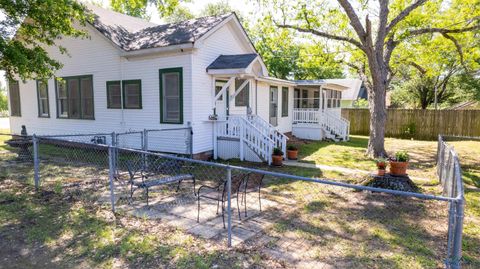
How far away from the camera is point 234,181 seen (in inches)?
205

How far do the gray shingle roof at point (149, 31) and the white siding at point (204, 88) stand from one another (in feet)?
1.51

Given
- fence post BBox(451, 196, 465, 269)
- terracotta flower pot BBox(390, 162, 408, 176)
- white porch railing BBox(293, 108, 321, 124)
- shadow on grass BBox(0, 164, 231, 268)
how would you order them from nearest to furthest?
fence post BBox(451, 196, 465, 269), shadow on grass BBox(0, 164, 231, 268), terracotta flower pot BBox(390, 162, 408, 176), white porch railing BBox(293, 108, 321, 124)

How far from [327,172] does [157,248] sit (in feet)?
20.1

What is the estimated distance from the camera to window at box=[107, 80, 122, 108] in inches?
452

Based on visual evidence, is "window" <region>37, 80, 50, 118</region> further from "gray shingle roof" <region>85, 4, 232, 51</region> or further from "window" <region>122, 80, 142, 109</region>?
"window" <region>122, 80, 142, 109</region>

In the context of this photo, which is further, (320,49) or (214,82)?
(320,49)

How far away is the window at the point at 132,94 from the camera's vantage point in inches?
431

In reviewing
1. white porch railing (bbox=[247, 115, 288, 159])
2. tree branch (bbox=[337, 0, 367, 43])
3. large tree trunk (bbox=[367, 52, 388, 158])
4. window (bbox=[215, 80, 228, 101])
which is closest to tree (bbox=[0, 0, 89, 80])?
window (bbox=[215, 80, 228, 101])

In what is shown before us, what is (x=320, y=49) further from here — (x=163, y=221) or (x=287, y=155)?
(x=163, y=221)

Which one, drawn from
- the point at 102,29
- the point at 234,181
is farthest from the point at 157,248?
the point at 102,29

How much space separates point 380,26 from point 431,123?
11460 mm

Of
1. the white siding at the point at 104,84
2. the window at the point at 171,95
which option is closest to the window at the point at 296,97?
the window at the point at 171,95

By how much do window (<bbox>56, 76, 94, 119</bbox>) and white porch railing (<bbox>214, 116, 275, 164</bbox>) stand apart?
5.61m

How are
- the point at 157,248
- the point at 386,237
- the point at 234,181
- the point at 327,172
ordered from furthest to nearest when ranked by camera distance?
the point at 327,172, the point at 234,181, the point at 386,237, the point at 157,248
